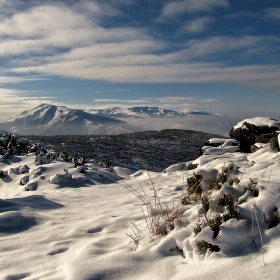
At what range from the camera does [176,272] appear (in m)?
2.15

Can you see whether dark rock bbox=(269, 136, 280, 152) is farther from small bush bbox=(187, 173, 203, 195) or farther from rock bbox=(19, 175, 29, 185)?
rock bbox=(19, 175, 29, 185)

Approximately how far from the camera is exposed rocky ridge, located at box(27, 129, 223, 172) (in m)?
12.9

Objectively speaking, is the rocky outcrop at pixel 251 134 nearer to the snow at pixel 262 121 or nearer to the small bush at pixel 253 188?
the snow at pixel 262 121

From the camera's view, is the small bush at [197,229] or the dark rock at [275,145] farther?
the dark rock at [275,145]

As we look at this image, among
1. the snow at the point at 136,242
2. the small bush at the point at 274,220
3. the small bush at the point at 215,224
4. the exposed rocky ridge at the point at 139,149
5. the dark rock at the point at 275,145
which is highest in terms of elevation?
the dark rock at the point at 275,145

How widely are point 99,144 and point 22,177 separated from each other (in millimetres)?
8336

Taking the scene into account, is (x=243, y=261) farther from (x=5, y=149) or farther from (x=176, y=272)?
(x=5, y=149)

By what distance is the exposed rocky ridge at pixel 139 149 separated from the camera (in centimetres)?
1291

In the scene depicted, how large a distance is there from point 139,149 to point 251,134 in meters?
6.45

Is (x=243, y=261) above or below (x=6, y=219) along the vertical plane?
above

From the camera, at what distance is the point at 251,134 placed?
10.6 metres

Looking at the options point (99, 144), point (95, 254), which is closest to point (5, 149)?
point (99, 144)

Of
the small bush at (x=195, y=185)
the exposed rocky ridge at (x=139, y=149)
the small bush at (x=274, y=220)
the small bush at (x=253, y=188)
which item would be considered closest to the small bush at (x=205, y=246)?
the small bush at (x=274, y=220)

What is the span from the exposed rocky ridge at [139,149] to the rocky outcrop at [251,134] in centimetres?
359
